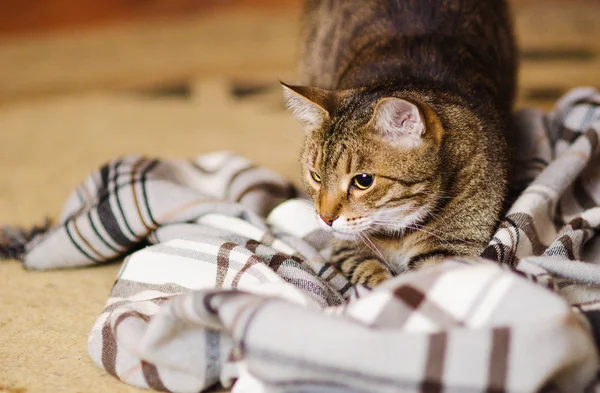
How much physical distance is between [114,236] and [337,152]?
1.68 feet

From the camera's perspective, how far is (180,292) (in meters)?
1.14

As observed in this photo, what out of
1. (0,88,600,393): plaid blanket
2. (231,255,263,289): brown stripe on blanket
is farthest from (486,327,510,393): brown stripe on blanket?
(231,255,263,289): brown stripe on blanket

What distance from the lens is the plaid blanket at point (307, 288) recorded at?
783 mm

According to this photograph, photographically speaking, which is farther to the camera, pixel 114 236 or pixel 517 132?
pixel 517 132

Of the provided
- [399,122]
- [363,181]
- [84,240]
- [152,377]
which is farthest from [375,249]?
[84,240]

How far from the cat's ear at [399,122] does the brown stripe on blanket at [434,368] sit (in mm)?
420

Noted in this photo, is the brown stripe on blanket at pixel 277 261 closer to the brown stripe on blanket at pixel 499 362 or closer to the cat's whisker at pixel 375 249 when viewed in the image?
the cat's whisker at pixel 375 249

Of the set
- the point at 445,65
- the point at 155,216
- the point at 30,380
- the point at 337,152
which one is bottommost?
the point at 30,380

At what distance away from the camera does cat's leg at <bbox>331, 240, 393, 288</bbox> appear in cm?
119

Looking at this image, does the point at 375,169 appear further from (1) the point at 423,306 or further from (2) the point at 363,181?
(1) the point at 423,306

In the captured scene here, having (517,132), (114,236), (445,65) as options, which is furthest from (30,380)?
(517,132)

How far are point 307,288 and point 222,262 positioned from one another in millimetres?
169

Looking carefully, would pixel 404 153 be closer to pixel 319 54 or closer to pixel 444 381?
pixel 444 381

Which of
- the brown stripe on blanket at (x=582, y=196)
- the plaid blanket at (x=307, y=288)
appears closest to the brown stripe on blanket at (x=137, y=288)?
the plaid blanket at (x=307, y=288)
